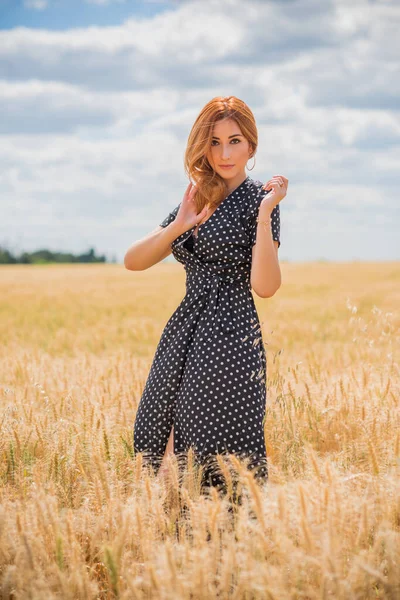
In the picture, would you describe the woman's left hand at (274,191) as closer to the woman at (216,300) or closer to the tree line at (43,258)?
the woman at (216,300)

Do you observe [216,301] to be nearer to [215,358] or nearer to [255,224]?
[215,358]

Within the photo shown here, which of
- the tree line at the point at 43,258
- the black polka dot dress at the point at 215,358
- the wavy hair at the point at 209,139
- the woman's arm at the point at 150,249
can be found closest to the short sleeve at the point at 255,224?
the black polka dot dress at the point at 215,358

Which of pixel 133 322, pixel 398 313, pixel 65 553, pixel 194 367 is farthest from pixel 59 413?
pixel 398 313

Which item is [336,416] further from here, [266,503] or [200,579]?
[200,579]

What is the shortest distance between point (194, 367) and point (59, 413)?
1.23 metres

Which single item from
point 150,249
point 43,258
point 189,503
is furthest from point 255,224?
point 43,258

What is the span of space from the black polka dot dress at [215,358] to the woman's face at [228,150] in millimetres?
98

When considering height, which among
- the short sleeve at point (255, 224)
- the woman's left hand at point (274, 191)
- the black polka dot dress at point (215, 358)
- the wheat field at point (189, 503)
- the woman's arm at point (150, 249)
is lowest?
the wheat field at point (189, 503)

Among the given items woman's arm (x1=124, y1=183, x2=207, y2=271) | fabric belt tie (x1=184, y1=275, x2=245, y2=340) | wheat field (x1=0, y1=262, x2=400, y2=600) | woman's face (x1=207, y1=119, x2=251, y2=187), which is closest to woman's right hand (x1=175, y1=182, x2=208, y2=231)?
woman's arm (x1=124, y1=183, x2=207, y2=271)

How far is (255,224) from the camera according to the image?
320 centimetres

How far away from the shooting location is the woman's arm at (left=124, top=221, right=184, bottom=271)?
10.7ft

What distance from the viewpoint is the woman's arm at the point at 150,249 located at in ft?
10.7

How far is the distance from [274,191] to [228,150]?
1.14 feet

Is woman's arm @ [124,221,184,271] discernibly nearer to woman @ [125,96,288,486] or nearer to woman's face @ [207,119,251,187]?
woman @ [125,96,288,486]
